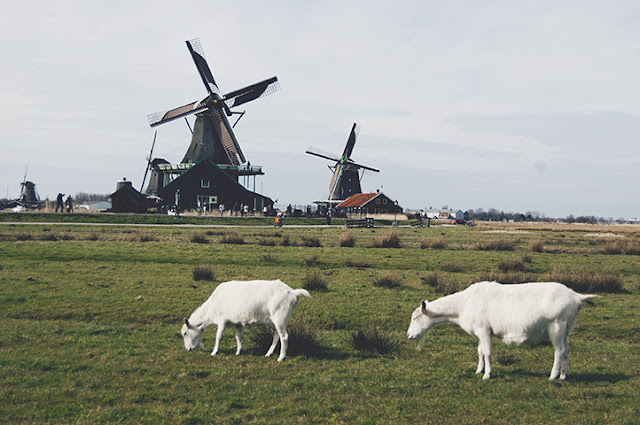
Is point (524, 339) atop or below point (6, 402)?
atop

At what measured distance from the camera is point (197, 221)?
59375 millimetres

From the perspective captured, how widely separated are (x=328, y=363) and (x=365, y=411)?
2.46m

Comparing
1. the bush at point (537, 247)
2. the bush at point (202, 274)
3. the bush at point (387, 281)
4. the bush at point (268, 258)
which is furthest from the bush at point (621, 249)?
the bush at point (202, 274)

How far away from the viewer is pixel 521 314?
8.98 meters

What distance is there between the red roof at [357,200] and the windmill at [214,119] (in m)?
27.4

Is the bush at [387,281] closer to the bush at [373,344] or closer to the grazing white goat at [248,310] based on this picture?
the bush at [373,344]

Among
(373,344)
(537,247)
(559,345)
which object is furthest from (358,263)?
(559,345)

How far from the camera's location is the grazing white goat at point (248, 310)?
999 cm

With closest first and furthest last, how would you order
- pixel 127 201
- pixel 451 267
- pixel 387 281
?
pixel 387 281 → pixel 451 267 → pixel 127 201

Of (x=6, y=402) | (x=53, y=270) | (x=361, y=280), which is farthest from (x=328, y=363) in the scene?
(x=53, y=270)

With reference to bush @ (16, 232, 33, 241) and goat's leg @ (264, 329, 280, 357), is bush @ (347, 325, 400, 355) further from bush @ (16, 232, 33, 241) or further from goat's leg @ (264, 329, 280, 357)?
bush @ (16, 232, 33, 241)

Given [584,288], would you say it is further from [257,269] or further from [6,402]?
[6,402]

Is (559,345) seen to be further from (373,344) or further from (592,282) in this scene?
(592,282)

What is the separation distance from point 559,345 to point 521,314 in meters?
0.86
